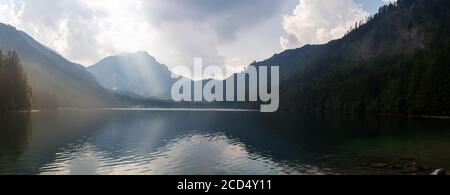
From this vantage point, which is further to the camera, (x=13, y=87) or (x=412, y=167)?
(x=13, y=87)

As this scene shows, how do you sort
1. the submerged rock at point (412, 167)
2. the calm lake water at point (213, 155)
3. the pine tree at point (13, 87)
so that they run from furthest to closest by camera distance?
1. the pine tree at point (13, 87)
2. the calm lake water at point (213, 155)
3. the submerged rock at point (412, 167)

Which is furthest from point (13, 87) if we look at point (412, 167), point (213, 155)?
point (412, 167)

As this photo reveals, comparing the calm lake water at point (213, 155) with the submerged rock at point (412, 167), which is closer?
the submerged rock at point (412, 167)

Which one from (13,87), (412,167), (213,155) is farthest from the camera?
(13,87)

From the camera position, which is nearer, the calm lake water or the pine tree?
the calm lake water

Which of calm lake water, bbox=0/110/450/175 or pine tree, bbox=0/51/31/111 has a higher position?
pine tree, bbox=0/51/31/111

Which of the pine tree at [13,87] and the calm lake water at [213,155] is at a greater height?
the pine tree at [13,87]

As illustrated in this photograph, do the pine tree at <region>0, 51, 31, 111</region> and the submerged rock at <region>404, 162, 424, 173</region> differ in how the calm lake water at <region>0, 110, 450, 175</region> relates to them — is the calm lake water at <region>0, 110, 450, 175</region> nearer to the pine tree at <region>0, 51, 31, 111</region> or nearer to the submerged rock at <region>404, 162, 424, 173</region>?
the submerged rock at <region>404, 162, 424, 173</region>

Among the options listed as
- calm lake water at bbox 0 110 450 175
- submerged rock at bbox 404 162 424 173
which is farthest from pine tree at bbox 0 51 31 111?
submerged rock at bbox 404 162 424 173

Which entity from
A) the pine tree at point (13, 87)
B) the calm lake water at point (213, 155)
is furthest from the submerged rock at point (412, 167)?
the pine tree at point (13, 87)

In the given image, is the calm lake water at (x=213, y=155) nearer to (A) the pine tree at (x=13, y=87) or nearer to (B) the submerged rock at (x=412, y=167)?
(B) the submerged rock at (x=412, y=167)

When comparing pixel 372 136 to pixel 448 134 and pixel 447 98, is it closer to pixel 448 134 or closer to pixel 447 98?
pixel 448 134

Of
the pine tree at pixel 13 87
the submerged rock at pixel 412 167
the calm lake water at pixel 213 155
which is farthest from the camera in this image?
the pine tree at pixel 13 87

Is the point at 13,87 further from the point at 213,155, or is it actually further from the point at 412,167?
the point at 412,167
